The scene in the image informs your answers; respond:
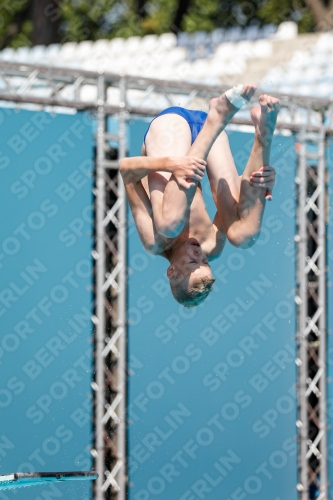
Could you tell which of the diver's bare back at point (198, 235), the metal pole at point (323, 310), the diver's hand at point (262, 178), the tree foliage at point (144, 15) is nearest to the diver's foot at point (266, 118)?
the diver's hand at point (262, 178)

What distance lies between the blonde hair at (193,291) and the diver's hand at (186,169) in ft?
1.49

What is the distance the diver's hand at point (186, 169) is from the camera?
395 centimetres

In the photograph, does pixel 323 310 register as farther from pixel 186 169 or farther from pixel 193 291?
pixel 186 169

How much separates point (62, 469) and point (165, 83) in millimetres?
2744

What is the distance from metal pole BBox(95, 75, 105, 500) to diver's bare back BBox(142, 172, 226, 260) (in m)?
1.36

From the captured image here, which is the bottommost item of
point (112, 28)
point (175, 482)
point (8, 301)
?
point (175, 482)

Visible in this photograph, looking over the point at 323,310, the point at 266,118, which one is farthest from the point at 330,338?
the point at 266,118

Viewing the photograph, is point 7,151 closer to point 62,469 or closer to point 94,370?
point 94,370

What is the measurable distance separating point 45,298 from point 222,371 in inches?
58.0

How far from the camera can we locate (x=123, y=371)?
5.78m

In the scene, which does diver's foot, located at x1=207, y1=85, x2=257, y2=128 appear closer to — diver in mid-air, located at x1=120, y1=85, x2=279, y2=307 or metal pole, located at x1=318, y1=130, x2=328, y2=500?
diver in mid-air, located at x1=120, y1=85, x2=279, y2=307

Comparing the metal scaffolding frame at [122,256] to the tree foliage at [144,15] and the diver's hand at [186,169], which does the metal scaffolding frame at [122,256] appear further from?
the tree foliage at [144,15]

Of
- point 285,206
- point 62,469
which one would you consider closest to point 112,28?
point 285,206

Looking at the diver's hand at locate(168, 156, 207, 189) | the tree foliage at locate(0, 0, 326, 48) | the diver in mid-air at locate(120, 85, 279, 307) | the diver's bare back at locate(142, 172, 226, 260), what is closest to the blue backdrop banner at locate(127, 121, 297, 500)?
the diver in mid-air at locate(120, 85, 279, 307)
